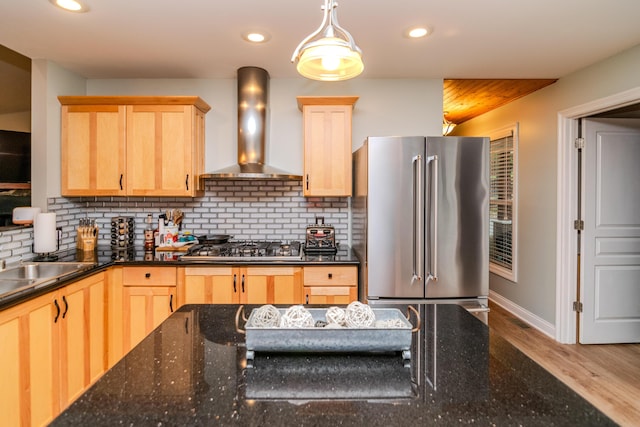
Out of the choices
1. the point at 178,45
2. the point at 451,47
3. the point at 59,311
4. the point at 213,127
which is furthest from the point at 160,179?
the point at 451,47

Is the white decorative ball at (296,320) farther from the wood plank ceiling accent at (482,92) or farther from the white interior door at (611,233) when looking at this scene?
the white interior door at (611,233)

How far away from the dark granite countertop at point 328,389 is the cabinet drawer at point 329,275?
1.55 m

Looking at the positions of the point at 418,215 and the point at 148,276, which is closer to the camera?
the point at 418,215

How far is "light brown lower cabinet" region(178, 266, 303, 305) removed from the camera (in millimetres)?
2838

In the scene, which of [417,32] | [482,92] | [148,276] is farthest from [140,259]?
[482,92]

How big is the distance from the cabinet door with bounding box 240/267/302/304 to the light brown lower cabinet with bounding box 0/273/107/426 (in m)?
1.05

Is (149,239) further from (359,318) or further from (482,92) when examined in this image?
(482,92)

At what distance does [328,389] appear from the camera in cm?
97

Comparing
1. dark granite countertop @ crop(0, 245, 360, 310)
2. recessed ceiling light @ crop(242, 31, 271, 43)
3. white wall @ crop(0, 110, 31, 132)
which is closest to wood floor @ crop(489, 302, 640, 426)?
dark granite countertop @ crop(0, 245, 360, 310)

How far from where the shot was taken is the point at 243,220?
3574 mm

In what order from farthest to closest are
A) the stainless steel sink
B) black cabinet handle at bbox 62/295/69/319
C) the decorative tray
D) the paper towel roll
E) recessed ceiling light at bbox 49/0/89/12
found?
the paper towel roll → the stainless steel sink → black cabinet handle at bbox 62/295/69/319 → recessed ceiling light at bbox 49/0/89/12 → the decorative tray

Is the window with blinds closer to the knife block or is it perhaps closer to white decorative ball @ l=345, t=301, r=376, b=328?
white decorative ball @ l=345, t=301, r=376, b=328

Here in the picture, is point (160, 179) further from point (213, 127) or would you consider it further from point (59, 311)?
point (59, 311)

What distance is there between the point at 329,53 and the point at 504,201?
411 cm
